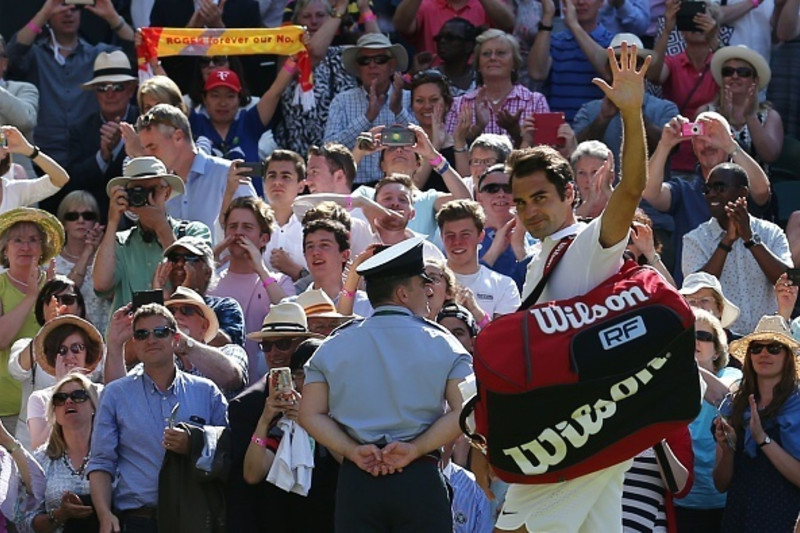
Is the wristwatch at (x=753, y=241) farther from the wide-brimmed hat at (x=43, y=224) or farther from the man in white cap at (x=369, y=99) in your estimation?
the wide-brimmed hat at (x=43, y=224)

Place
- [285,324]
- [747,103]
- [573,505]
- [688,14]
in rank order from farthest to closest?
1. [688,14]
2. [747,103]
3. [285,324]
4. [573,505]

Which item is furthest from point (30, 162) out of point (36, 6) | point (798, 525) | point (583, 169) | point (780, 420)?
point (798, 525)

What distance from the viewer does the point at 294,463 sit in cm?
877

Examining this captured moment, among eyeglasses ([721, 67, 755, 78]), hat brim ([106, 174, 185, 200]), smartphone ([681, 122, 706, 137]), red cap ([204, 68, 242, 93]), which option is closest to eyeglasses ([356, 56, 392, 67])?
red cap ([204, 68, 242, 93])

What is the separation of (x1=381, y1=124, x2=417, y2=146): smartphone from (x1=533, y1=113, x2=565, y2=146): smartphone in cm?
118

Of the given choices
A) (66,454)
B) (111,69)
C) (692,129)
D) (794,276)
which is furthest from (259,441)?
(111,69)

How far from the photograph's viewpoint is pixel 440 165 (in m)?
12.3

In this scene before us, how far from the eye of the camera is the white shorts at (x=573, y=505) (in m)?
6.80

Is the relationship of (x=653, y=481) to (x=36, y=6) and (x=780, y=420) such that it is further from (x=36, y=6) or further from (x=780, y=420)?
(x=36, y=6)

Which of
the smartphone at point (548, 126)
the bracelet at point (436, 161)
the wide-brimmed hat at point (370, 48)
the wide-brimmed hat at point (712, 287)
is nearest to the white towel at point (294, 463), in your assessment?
the wide-brimmed hat at point (712, 287)

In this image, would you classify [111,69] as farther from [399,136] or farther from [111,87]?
[399,136]

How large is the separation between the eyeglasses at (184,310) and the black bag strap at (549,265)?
3.67 meters

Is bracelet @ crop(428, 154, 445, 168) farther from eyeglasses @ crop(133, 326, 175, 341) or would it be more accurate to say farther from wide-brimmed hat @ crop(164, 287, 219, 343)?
eyeglasses @ crop(133, 326, 175, 341)

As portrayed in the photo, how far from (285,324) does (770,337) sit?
8.42 feet
